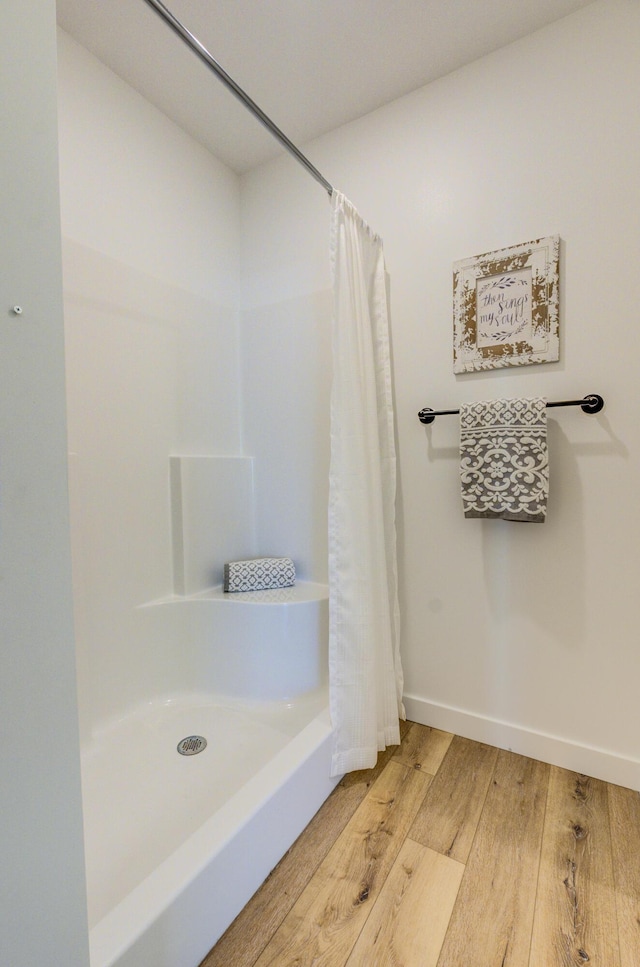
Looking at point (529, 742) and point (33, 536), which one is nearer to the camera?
point (33, 536)

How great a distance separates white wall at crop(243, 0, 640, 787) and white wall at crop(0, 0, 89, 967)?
1281mm

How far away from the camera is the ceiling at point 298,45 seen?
4.12 feet

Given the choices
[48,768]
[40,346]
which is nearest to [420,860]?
[48,768]

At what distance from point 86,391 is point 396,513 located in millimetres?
1207

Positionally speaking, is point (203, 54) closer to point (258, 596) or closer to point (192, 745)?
point (258, 596)

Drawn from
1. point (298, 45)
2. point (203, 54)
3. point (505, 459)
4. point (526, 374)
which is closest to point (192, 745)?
point (505, 459)

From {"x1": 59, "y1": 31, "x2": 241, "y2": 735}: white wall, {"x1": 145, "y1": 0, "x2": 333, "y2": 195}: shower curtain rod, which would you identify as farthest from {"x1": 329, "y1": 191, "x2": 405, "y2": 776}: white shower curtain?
{"x1": 59, "y1": 31, "x2": 241, "y2": 735}: white wall

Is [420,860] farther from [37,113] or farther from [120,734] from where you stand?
[37,113]

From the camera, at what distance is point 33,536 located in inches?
20.3

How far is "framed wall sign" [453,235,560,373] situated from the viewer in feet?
4.35

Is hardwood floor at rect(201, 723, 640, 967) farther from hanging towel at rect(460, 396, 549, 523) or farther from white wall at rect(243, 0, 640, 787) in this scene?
hanging towel at rect(460, 396, 549, 523)

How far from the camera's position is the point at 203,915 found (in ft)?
2.78

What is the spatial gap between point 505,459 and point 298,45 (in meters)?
1.52

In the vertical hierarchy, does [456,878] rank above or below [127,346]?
below
